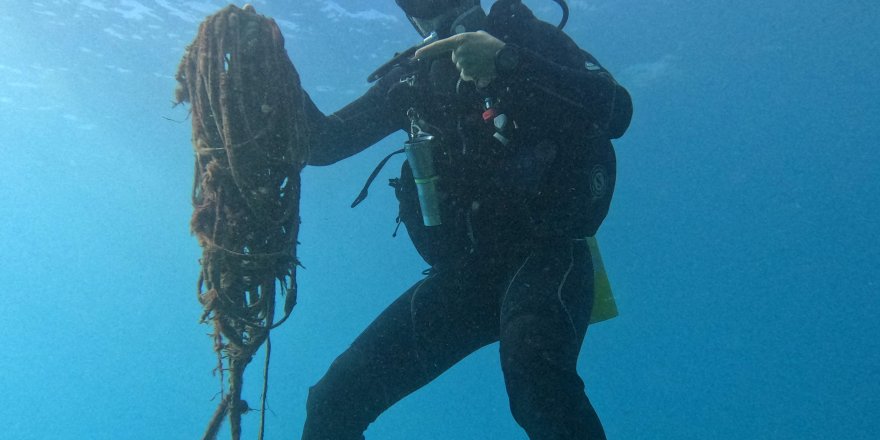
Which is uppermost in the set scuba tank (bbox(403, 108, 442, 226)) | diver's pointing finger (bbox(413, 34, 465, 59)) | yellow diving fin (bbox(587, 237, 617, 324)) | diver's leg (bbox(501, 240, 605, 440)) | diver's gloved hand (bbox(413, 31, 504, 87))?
diver's pointing finger (bbox(413, 34, 465, 59))

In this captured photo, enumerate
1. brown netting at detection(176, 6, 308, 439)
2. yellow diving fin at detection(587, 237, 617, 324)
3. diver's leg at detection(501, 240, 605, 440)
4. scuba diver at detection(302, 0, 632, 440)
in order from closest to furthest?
diver's leg at detection(501, 240, 605, 440) → brown netting at detection(176, 6, 308, 439) → scuba diver at detection(302, 0, 632, 440) → yellow diving fin at detection(587, 237, 617, 324)

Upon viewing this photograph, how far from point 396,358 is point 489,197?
1.05 m

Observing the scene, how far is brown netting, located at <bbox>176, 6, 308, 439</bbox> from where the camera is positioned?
2.27m

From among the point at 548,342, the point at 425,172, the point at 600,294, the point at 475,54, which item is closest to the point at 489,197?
the point at 425,172

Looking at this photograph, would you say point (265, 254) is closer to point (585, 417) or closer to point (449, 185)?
point (449, 185)

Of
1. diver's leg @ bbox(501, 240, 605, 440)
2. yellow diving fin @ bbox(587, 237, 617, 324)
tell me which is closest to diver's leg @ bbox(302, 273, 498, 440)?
diver's leg @ bbox(501, 240, 605, 440)

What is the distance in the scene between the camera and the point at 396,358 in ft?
9.45

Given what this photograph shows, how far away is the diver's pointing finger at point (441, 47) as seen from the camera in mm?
2547

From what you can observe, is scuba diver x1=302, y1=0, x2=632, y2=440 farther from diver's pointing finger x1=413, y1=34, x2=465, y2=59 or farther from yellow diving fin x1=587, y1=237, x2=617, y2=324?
yellow diving fin x1=587, y1=237, x2=617, y2=324

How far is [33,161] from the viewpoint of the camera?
94.4 feet

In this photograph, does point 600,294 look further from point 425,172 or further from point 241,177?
point 241,177

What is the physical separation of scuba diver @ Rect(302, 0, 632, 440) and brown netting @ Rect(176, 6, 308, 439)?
64 cm

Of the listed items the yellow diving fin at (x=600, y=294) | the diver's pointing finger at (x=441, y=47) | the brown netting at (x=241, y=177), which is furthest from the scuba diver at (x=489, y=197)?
the brown netting at (x=241, y=177)

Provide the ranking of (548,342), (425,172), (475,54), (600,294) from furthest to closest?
(600,294)
(425,172)
(475,54)
(548,342)
